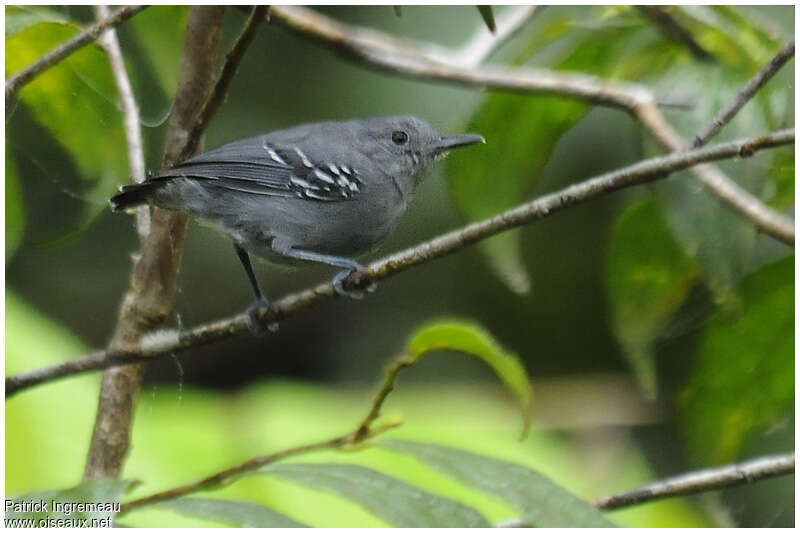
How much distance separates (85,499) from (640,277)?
3.73ft

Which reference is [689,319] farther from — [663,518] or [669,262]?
[663,518]

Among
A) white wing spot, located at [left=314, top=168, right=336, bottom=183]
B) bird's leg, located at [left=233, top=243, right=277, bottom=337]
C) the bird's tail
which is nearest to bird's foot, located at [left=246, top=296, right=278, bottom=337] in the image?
bird's leg, located at [left=233, top=243, right=277, bottom=337]

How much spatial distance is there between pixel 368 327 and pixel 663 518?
4.96ft

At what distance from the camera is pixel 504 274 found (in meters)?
2.14

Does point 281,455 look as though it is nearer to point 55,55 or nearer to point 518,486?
point 518,486

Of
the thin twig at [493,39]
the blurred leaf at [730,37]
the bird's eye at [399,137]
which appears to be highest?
the thin twig at [493,39]

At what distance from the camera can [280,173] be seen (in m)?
2.54

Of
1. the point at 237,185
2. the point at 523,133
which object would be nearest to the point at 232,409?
the point at 237,185

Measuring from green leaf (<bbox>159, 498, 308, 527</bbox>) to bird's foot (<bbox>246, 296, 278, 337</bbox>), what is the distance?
1.11ft

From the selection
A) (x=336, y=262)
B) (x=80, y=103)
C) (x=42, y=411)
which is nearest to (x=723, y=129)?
(x=336, y=262)

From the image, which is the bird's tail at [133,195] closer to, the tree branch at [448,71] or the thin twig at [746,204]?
the tree branch at [448,71]

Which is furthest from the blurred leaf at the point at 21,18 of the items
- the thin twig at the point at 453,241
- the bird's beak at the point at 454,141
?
the bird's beak at the point at 454,141

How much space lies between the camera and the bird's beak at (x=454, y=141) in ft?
7.25

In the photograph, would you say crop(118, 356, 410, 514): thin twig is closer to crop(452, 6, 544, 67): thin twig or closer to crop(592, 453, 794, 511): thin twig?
crop(592, 453, 794, 511): thin twig
